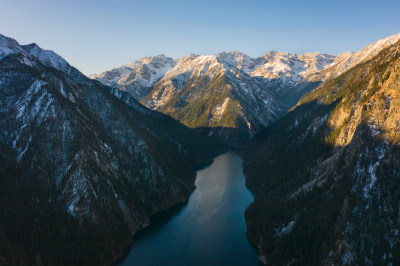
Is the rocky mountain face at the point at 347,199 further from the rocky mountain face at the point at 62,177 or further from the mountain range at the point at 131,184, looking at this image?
the rocky mountain face at the point at 62,177

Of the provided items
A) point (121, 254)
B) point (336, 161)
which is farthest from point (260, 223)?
point (121, 254)

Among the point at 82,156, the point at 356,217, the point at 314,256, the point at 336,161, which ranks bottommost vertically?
the point at 314,256

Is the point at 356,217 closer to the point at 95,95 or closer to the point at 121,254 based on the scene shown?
the point at 121,254

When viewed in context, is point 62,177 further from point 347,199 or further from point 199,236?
point 347,199

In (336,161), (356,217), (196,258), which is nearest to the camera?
(356,217)

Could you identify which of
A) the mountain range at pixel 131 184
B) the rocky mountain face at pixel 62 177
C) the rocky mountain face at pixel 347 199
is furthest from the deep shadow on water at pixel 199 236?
the rocky mountain face at pixel 62 177

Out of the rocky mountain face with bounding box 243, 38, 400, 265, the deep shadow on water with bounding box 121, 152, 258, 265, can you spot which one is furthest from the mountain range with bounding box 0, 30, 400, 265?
the deep shadow on water with bounding box 121, 152, 258, 265

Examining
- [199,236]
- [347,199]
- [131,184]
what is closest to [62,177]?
[131,184]
